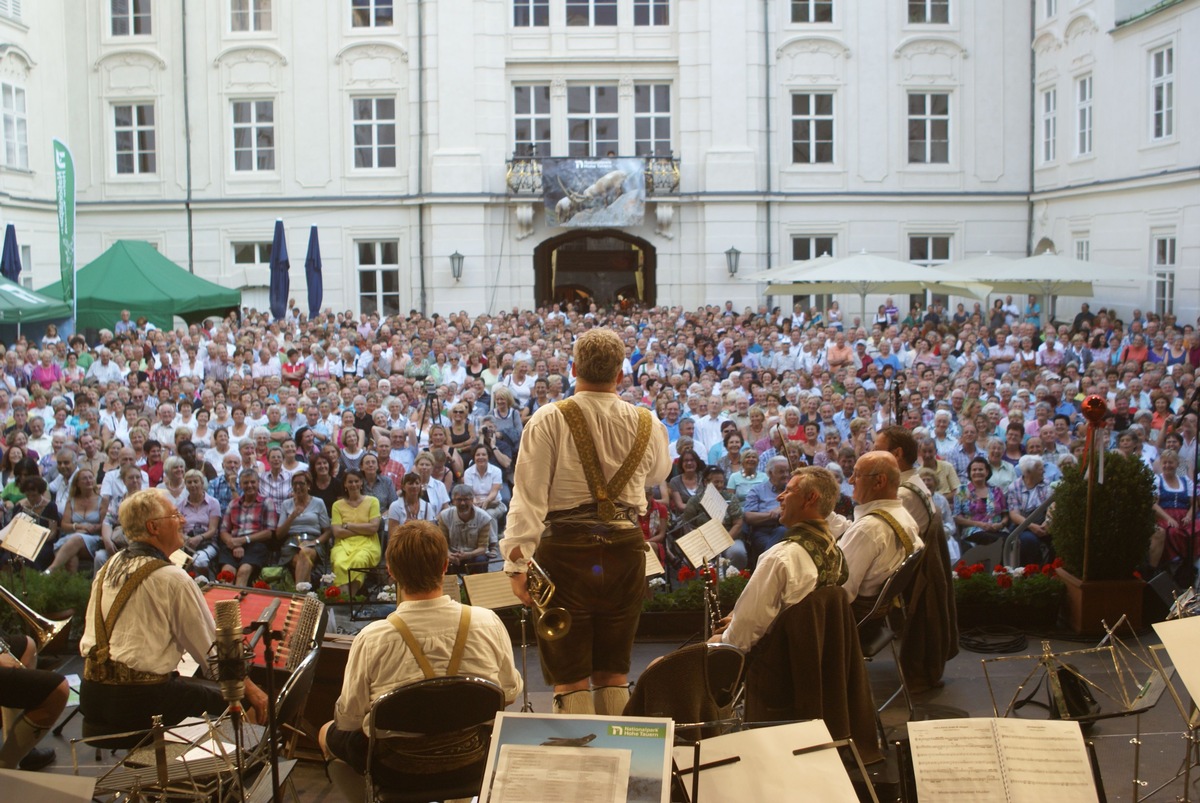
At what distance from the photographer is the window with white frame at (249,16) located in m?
25.2

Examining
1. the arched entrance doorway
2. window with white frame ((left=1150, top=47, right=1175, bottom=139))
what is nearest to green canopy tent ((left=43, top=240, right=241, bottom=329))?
the arched entrance doorway

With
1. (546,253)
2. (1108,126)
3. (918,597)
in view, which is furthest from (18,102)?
(918,597)

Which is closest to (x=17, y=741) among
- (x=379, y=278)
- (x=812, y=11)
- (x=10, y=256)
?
(x=10, y=256)

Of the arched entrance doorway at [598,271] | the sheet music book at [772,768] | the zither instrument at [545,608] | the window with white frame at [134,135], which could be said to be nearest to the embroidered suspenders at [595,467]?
the zither instrument at [545,608]

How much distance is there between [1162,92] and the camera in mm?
20109

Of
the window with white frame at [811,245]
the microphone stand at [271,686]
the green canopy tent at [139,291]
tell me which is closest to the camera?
the microphone stand at [271,686]

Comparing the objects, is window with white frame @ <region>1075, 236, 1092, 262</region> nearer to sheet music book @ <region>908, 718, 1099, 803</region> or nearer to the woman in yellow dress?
the woman in yellow dress

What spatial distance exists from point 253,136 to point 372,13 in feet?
11.6

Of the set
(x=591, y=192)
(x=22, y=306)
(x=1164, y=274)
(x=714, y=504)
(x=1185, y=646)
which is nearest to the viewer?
(x=1185, y=646)

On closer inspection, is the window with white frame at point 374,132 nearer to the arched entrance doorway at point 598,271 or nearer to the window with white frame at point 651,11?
the arched entrance doorway at point 598,271

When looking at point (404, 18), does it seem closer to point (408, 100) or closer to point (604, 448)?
point (408, 100)

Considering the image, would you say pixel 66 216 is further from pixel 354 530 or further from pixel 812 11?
pixel 812 11

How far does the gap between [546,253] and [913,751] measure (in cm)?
2294

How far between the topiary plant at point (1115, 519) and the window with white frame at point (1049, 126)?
716 inches
